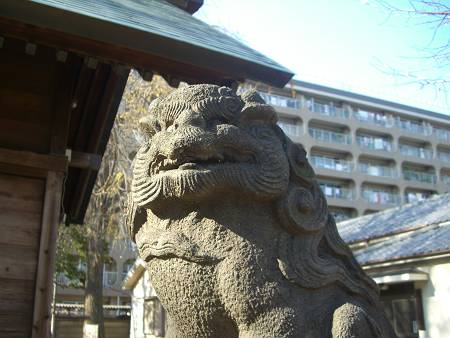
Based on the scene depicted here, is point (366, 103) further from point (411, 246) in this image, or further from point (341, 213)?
point (411, 246)

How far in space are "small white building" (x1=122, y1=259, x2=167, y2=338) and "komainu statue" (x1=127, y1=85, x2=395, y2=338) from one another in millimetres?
15412

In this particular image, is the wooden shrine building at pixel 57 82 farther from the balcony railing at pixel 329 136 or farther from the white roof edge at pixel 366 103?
the balcony railing at pixel 329 136

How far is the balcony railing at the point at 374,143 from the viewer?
3325 centimetres

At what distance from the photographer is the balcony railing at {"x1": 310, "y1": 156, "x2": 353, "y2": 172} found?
1255 inches

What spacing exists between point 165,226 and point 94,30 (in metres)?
1.49

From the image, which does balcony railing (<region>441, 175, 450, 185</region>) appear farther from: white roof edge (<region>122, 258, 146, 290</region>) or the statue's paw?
the statue's paw

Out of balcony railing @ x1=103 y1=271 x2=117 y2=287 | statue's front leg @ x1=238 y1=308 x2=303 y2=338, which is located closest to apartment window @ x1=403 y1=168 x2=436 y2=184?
balcony railing @ x1=103 y1=271 x2=117 y2=287

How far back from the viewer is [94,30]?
Answer: 2.89 meters

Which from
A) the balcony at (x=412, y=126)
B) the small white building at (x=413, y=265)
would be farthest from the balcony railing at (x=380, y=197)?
the small white building at (x=413, y=265)

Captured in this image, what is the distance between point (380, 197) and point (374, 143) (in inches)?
145

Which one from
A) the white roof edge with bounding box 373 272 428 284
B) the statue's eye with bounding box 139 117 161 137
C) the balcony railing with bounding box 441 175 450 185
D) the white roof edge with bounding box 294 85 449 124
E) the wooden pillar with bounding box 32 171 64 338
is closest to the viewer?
the statue's eye with bounding box 139 117 161 137

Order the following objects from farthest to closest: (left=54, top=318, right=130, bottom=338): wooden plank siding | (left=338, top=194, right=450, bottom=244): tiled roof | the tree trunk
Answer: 1. (left=54, top=318, right=130, bottom=338): wooden plank siding
2. the tree trunk
3. (left=338, top=194, right=450, bottom=244): tiled roof

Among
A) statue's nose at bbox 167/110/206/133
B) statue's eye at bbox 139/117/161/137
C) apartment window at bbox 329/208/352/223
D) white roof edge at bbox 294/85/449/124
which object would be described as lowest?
statue's nose at bbox 167/110/206/133

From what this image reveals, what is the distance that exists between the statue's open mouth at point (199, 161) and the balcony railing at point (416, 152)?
34648 mm
